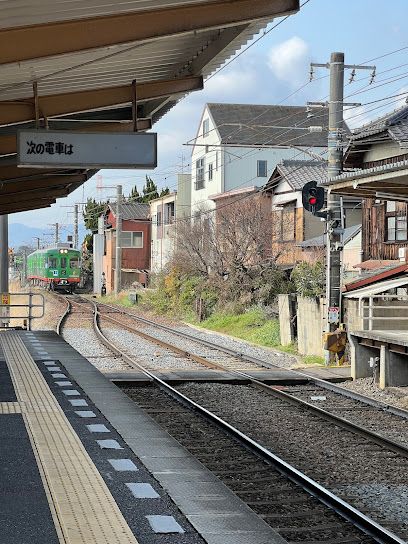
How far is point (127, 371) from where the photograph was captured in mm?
17625

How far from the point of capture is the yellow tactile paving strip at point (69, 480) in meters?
5.27

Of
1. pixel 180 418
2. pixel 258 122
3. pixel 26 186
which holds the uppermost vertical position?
pixel 258 122

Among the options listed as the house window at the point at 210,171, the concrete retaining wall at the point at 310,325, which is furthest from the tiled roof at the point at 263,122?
the concrete retaining wall at the point at 310,325

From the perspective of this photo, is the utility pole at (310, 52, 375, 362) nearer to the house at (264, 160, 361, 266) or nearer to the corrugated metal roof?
the corrugated metal roof

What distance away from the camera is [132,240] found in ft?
Result: 204

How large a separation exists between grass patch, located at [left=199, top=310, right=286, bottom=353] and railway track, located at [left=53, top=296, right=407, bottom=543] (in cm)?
1078

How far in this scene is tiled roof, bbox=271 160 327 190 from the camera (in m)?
37.0

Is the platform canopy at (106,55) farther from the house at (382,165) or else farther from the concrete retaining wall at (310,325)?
the house at (382,165)

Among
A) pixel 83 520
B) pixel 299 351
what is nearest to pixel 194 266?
pixel 299 351

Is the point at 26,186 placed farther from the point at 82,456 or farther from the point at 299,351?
the point at 82,456

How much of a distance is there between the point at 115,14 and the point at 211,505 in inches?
154

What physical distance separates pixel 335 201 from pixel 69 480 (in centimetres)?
1273

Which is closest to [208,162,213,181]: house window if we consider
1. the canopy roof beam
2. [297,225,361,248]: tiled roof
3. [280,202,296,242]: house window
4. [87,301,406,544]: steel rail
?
[280,202,296,242]: house window

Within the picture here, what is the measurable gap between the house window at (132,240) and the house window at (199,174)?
39.6 feet
